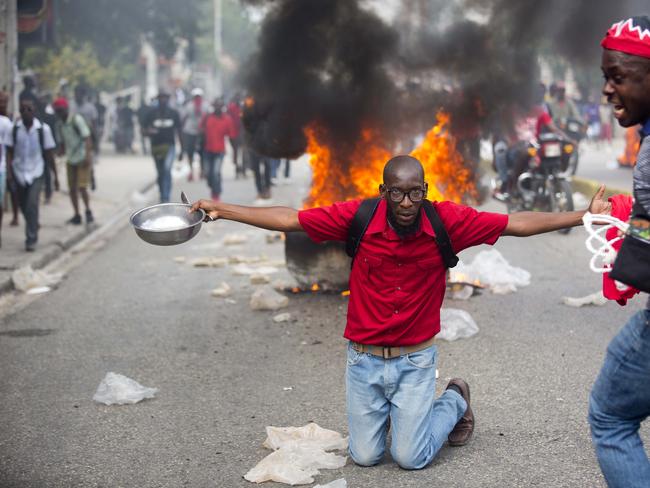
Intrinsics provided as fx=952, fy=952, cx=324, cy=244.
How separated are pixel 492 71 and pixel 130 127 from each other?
21765 mm

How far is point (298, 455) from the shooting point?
4352 millimetres

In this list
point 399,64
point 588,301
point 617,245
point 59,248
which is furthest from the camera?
Answer: point 59,248

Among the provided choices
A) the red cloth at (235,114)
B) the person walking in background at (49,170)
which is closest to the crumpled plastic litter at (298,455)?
the person walking in background at (49,170)

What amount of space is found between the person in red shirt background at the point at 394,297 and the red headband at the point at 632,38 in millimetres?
1292

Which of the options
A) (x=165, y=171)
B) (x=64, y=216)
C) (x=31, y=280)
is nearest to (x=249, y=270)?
(x=31, y=280)

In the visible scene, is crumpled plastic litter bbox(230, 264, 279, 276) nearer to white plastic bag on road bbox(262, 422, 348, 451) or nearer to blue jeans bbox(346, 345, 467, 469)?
white plastic bag on road bbox(262, 422, 348, 451)

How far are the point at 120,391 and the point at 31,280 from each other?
402 centimetres

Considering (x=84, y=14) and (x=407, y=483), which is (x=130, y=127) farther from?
(x=407, y=483)

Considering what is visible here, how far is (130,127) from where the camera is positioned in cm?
3081

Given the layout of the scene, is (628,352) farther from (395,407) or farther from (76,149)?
(76,149)

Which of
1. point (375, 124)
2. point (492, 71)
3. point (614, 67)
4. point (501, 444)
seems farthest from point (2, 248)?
point (614, 67)

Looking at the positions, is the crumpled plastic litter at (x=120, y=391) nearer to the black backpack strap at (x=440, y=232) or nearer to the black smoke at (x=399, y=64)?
the black backpack strap at (x=440, y=232)

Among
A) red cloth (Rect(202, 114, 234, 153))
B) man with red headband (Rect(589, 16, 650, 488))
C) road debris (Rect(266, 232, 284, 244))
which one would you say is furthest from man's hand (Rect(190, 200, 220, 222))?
red cloth (Rect(202, 114, 234, 153))

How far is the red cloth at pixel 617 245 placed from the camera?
9.78ft
